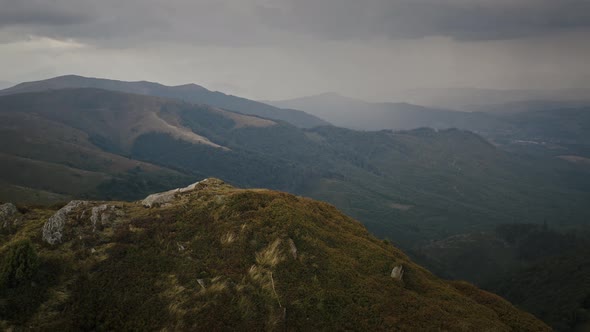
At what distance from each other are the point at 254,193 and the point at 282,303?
39.0 ft

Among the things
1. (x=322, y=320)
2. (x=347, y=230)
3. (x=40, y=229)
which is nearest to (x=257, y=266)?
(x=322, y=320)

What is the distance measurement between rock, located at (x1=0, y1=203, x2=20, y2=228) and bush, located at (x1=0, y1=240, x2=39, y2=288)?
24.7 ft

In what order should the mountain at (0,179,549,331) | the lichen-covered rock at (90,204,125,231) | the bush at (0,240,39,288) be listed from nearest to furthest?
the mountain at (0,179,549,331)
the bush at (0,240,39,288)
the lichen-covered rock at (90,204,125,231)

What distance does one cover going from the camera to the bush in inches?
764

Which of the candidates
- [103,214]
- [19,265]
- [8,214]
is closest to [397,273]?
[103,214]

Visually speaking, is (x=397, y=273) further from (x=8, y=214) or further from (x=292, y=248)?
(x=8, y=214)

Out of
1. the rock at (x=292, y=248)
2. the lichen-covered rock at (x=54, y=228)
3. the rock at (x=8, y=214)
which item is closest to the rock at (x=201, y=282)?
the rock at (x=292, y=248)

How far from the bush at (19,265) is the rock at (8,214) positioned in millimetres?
7543

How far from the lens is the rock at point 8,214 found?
87.2 ft

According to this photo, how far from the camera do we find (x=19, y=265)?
1997cm

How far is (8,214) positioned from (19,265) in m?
10.5

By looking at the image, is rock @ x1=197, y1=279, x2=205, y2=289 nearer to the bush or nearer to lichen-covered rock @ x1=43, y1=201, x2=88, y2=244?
the bush

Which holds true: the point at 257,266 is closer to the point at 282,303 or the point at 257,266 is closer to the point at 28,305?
the point at 282,303

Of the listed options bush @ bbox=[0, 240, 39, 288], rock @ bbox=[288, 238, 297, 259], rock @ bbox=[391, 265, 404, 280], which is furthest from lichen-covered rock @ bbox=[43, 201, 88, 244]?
rock @ bbox=[391, 265, 404, 280]
